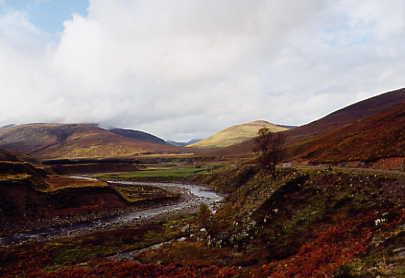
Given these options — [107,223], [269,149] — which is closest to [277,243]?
[269,149]

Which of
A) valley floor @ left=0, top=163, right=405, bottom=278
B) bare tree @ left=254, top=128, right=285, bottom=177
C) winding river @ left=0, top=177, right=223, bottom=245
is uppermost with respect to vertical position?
bare tree @ left=254, top=128, right=285, bottom=177

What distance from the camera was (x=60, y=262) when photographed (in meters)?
38.9

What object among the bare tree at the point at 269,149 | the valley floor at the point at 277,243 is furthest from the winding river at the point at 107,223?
the bare tree at the point at 269,149

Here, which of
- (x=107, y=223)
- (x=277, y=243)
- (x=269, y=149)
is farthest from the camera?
(x=269, y=149)

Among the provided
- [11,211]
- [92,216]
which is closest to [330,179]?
[92,216]

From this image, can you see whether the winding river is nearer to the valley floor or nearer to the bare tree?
the valley floor

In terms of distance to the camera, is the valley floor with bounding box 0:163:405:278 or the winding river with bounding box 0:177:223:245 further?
the winding river with bounding box 0:177:223:245

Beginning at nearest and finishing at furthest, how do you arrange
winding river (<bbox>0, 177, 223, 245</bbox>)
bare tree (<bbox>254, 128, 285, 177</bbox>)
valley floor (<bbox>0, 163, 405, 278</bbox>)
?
valley floor (<bbox>0, 163, 405, 278</bbox>), winding river (<bbox>0, 177, 223, 245</bbox>), bare tree (<bbox>254, 128, 285, 177</bbox>)

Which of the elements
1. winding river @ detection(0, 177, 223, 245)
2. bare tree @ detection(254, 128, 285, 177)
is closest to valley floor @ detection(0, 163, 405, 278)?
winding river @ detection(0, 177, 223, 245)

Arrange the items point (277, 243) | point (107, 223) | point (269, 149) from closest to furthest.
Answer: point (277, 243)
point (107, 223)
point (269, 149)

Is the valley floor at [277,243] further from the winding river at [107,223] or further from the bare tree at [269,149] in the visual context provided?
the bare tree at [269,149]

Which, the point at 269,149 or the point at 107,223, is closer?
the point at 107,223

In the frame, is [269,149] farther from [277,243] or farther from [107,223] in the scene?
[107,223]

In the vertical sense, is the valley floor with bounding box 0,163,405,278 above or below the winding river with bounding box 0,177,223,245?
above
